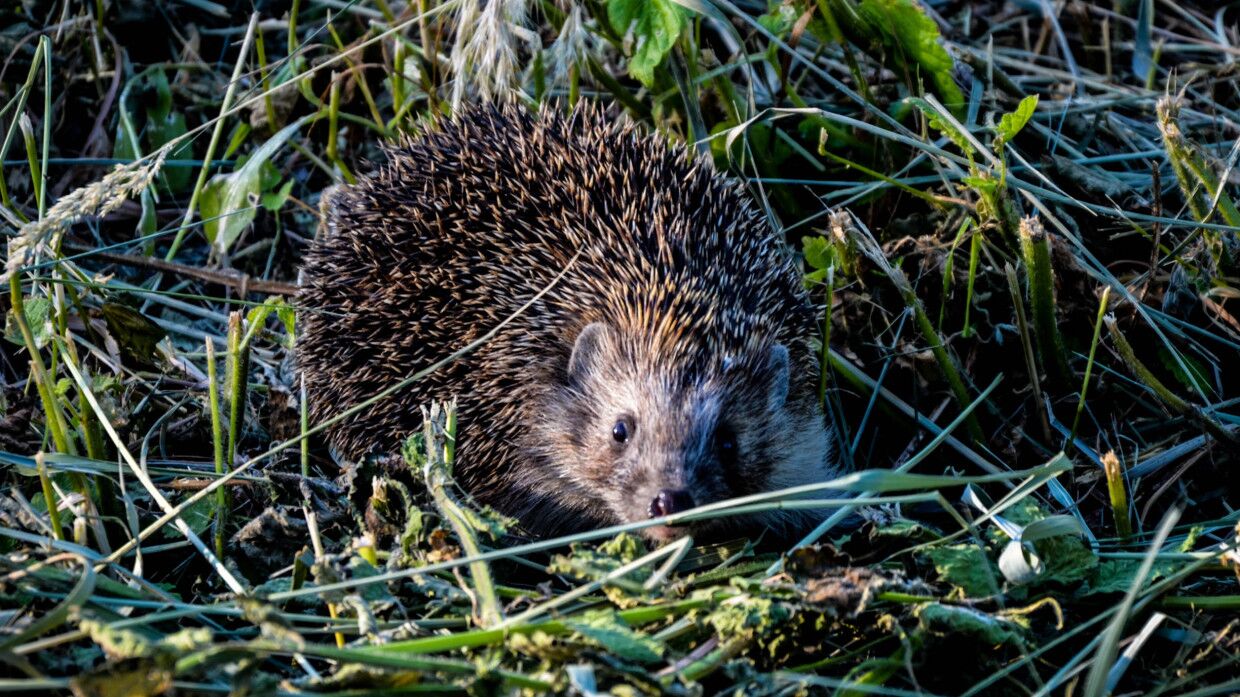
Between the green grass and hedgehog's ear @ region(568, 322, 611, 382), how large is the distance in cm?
55

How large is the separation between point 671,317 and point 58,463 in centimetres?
211

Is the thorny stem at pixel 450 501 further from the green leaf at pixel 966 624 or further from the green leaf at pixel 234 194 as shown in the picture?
the green leaf at pixel 234 194

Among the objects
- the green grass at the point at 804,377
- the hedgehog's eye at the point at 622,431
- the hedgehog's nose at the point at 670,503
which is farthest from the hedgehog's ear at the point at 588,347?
the hedgehog's nose at the point at 670,503

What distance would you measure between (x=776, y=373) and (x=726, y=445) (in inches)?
15.3

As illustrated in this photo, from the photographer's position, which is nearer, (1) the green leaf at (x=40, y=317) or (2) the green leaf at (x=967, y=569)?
(2) the green leaf at (x=967, y=569)

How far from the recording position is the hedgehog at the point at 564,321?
462cm

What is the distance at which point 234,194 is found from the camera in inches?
226

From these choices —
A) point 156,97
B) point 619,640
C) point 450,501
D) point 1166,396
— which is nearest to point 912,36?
point 1166,396

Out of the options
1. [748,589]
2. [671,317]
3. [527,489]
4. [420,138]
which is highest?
[420,138]

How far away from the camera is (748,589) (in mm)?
3557

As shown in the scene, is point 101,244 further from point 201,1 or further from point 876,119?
point 876,119

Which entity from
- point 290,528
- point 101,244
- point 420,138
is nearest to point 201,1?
point 101,244

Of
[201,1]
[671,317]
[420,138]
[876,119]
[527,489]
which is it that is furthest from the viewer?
[201,1]

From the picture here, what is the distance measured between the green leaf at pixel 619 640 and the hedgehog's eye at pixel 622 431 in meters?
1.39
